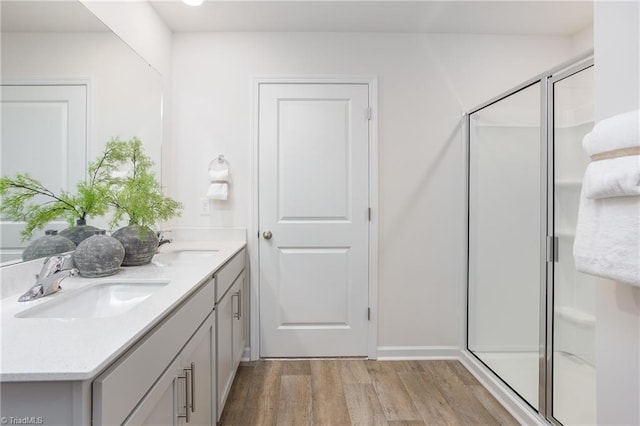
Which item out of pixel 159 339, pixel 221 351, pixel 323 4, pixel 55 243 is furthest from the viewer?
pixel 323 4

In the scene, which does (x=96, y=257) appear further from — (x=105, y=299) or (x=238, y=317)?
(x=238, y=317)

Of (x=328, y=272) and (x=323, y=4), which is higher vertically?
(x=323, y=4)

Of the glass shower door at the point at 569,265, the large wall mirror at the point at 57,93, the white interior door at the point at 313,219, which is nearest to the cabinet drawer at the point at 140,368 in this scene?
the large wall mirror at the point at 57,93

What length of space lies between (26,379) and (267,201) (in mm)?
1924

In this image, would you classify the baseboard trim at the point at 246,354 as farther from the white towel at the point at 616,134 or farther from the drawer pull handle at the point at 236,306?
the white towel at the point at 616,134

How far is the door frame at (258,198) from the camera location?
2492 mm

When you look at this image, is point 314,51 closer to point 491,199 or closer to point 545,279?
point 491,199

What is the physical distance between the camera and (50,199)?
1.34m

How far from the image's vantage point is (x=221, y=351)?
173cm

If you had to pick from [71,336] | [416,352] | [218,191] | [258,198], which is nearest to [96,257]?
[71,336]

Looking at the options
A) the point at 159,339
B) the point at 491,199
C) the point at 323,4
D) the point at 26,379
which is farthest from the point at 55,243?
the point at 491,199

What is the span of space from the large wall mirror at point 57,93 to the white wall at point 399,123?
0.64 m

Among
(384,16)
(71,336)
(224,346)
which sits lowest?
(224,346)

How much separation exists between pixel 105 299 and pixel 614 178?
1725 mm
